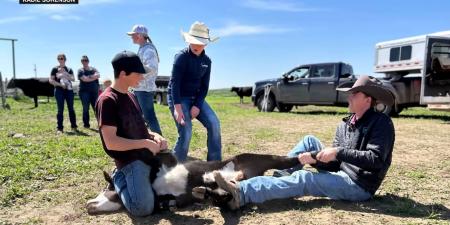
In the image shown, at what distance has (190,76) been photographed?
5016 millimetres

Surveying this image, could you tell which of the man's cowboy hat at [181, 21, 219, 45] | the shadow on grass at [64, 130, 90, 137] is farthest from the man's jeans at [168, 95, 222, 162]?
the shadow on grass at [64, 130, 90, 137]

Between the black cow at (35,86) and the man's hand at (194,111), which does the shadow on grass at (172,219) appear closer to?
the man's hand at (194,111)

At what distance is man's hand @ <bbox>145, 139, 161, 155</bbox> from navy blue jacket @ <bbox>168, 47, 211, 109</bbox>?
1191mm

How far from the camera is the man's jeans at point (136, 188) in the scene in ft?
11.9

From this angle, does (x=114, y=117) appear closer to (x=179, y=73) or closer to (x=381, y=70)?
(x=179, y=73)

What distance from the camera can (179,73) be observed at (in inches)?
193

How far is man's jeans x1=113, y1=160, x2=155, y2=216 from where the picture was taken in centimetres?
363

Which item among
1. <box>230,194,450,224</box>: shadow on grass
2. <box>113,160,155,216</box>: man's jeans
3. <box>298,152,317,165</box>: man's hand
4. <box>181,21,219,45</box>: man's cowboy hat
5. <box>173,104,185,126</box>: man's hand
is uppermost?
<box>181,21,219,45</box>: man's cowboy hat

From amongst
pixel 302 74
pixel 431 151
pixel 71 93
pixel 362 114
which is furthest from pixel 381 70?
pixel 362 114

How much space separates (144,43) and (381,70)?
1312 cm

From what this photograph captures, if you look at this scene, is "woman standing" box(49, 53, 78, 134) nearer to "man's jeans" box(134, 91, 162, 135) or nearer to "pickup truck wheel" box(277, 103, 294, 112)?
"man's jeans" box(134, 91, 162, 135)

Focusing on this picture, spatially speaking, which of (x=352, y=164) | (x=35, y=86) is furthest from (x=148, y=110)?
(x=35, y=86)

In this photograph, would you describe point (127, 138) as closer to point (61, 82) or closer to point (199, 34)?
point (199, 34)

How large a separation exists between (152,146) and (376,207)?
6.61 feet
